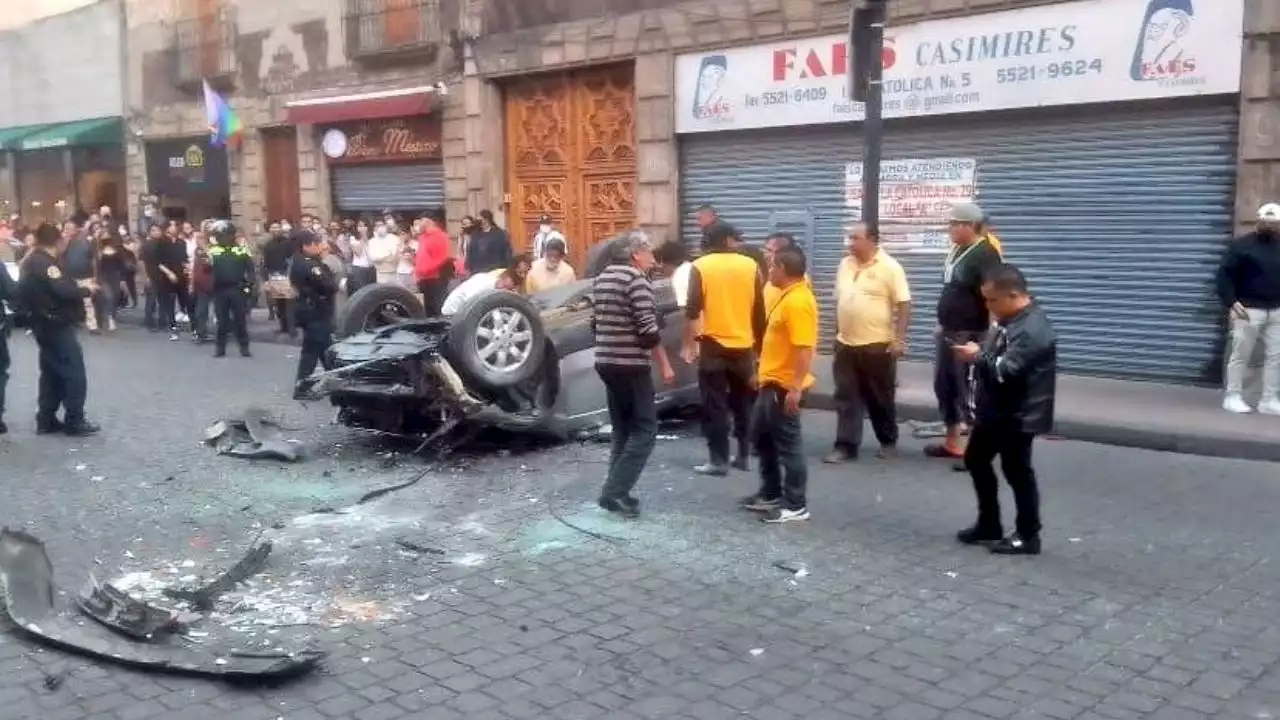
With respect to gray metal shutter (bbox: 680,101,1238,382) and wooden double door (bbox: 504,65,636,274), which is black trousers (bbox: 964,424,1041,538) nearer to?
gray metal shutter (bbox: 680,101,1238,382)

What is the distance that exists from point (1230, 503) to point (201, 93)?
20.9 m

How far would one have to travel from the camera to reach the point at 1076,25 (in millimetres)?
11555

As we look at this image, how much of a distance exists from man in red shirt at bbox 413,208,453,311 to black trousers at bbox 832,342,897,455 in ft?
25.5

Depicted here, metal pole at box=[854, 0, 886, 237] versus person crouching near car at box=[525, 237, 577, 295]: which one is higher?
metal pole at box=[854, 0, 886, 237]

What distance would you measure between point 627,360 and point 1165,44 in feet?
22.4

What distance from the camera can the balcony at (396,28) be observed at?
18.5m

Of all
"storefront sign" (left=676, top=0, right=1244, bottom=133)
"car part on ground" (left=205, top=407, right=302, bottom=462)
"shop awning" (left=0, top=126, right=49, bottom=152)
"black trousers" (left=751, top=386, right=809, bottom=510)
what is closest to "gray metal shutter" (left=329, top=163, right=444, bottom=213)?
"storefront sign" (left=676, top=0, right=1244, bottom=133)

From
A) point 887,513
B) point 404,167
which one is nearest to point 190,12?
point 404,167

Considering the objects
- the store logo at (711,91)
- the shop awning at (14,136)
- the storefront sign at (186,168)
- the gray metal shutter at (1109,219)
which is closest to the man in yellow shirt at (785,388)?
the gray metal shutter at (1109,219)

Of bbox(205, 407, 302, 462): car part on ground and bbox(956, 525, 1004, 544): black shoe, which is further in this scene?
bbox(205, 407, 302, 462): car part on ground

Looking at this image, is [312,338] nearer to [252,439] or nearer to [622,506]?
[252,439]

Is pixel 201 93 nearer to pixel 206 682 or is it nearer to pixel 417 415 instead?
pixel 417 415

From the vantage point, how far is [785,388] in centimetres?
682

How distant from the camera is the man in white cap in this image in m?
9.44
